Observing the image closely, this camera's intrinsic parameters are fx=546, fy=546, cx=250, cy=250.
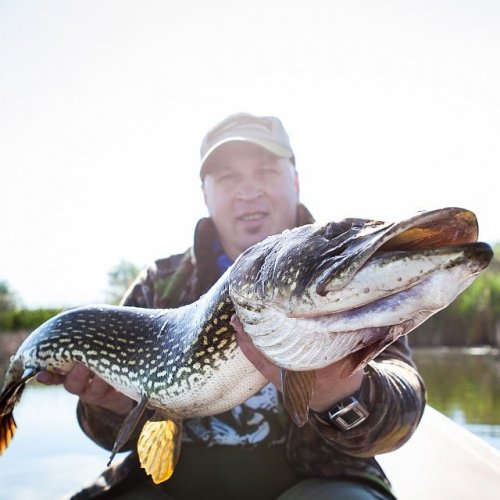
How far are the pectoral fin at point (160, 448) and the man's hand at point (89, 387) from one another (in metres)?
0.38

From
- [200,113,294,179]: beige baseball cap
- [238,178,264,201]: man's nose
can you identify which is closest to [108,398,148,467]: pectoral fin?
[238,178,264,201]: man's nose

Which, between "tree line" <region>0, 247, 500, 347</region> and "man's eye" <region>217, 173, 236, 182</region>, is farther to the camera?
"tree line" <region>0, 247, 500, 347</region>

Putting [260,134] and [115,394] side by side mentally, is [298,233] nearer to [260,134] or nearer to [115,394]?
[115,394]

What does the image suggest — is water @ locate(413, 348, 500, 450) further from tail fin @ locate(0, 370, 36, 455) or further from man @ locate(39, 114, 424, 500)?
tail fin @ locate(0, 370, 36, 455)

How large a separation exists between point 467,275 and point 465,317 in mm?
20857

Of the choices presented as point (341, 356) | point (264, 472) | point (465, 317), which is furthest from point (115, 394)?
point (465, 317)

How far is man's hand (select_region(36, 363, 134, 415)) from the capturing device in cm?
233

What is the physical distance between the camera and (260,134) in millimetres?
3094

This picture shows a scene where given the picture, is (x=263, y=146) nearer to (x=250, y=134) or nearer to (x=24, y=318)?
(x=250, y=134)

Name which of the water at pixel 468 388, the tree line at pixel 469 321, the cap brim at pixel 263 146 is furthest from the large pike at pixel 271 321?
the tree line at pixel 469 321

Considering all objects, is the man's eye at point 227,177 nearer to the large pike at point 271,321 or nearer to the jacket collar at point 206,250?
the jacket collar at point 206,250

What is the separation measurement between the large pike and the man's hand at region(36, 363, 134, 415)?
0.04 meters

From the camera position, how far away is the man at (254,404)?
6.42ft

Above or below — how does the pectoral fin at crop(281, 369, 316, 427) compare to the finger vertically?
above
